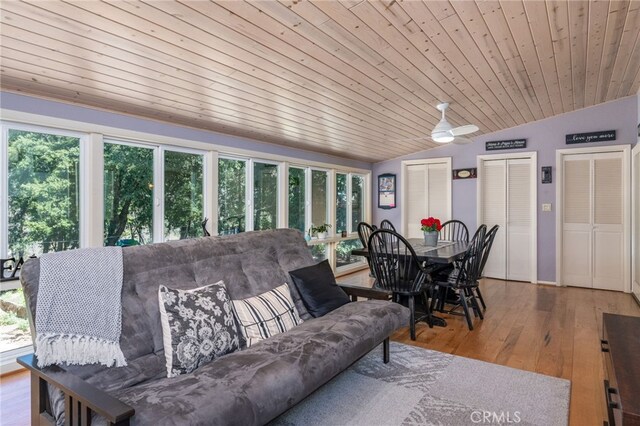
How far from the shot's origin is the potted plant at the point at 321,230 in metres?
5.65

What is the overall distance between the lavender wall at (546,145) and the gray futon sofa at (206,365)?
3878mm

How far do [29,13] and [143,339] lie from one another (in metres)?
1.69

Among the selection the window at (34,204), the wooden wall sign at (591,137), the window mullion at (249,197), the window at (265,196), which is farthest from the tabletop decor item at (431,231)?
the window at (34,204)

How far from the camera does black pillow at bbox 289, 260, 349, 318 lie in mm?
2676

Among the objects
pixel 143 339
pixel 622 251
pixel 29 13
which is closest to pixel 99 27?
pixel 29 13

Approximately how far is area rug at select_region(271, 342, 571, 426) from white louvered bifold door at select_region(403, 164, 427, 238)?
401cm

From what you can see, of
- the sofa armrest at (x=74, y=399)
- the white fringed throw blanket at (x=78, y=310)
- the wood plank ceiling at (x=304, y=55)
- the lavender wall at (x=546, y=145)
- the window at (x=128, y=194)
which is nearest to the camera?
the sofa armrest at (x=74, y=399)

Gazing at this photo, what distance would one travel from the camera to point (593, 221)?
517 centimetres

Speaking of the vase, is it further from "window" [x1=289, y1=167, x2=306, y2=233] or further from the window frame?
the window frame

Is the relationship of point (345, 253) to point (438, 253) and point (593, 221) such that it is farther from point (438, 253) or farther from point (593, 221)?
point (593, 221)

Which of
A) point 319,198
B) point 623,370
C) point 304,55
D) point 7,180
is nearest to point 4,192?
point 7,180

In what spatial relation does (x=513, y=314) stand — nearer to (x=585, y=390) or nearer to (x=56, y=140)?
(x=585, y=390)

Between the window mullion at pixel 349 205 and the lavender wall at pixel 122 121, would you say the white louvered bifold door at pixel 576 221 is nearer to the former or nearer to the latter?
the window mullion at pixel 349 205

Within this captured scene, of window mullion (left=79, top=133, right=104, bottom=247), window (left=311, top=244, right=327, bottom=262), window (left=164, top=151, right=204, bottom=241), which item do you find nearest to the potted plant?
window (left=311, top=244, right=327, bottom=262)
